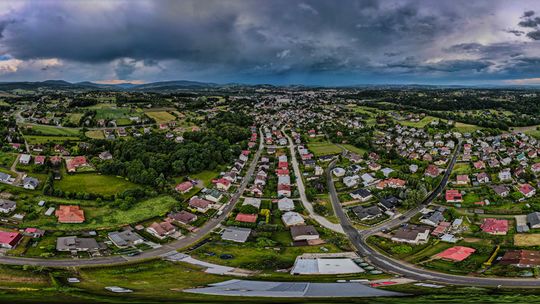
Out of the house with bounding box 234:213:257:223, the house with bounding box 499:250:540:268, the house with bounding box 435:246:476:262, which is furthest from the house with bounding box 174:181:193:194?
the house with bounding box 499:250:540:268

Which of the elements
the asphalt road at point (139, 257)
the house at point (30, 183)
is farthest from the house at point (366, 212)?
the house at point (30, 183)

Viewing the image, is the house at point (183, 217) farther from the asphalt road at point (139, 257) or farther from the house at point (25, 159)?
the house at point (25, 159)

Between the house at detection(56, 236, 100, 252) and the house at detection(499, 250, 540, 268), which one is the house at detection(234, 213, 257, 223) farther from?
the house at detection(499, 250, 540, 268)

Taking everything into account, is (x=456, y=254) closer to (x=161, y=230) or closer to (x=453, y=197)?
(x=453, y=197)

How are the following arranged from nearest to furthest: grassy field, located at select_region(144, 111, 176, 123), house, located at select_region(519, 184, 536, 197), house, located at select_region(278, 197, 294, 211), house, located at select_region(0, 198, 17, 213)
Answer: house, located at select_region(0, 198, 17, 213), house, located at select_region(278, 197, 294, 211), house, located at select_region(519, 184, 536, 197), grassy field, located at select_region(144, 111, 176, 123)

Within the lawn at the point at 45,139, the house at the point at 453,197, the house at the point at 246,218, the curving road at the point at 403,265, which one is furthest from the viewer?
the lawn at the point at 45,139

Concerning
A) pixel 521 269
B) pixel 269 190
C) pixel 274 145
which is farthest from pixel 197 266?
pixel 274 145
